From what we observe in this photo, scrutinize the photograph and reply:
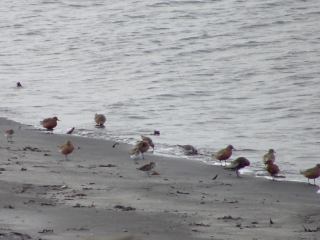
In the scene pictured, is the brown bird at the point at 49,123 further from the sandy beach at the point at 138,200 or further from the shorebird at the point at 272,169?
the shorebird at the point at 272,169

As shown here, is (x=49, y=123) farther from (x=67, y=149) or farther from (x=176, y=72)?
(x=176, y=72)

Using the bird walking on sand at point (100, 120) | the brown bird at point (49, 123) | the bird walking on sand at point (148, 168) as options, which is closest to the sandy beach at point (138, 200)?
the bird walking on sand at point (148, 168)

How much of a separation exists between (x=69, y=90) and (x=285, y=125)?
745 centimetres

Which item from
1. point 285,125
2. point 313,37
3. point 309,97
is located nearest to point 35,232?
point 285,125

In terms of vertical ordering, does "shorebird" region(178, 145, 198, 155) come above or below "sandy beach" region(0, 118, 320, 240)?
below

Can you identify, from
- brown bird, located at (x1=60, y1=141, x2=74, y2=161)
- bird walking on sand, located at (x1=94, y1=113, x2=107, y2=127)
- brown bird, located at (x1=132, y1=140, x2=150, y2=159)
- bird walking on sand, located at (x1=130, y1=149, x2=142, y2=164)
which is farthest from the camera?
bird walking on sand, located at (x1=94, y1=113, x2=107, y2=127)

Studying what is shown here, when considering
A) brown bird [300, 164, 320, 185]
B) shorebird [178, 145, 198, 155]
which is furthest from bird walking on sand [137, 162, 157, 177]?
brown bird [300, 164, 320, 185]

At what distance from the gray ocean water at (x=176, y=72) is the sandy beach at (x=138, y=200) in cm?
132

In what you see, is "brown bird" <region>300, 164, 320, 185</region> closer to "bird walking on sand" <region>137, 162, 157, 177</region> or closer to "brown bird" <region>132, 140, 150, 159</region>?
"bird walking on sand" <region>137, 162, 157, 177</region>

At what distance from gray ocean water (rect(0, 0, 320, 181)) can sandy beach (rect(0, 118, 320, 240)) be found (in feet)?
4.34

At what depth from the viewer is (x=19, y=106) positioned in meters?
14.5

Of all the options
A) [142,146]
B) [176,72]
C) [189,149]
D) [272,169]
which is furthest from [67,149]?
[176,72]

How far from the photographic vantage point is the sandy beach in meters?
5.44

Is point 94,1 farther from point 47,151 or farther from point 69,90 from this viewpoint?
point 47,151
